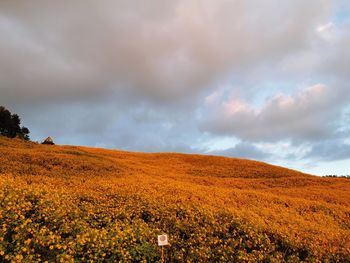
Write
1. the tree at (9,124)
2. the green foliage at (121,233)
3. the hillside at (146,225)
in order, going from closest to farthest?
the green foliage at (121,233) < the hillside at (146,225) < the tree at (9,124)

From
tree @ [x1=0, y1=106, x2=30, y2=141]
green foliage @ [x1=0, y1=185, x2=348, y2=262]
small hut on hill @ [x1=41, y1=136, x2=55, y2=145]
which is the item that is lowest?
green foliage @ [x1=0, y1=185, x2=348, y2=262]

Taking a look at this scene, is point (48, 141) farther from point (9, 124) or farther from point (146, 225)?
point (146, 225)

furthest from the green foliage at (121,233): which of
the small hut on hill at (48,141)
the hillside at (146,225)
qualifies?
the small hut on hill at (48,141)

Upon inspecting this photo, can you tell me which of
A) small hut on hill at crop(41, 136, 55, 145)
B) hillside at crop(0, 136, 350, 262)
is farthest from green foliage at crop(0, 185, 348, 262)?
small hut on hill at crop(41, 136, 55, 145)

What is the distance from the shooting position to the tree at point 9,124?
66.0 m

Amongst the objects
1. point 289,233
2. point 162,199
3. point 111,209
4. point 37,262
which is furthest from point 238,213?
point 37,262

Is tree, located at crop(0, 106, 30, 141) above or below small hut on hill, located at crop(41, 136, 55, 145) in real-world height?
above

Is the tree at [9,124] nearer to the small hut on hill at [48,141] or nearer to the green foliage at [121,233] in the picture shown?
the small hut on hill at [48,141]

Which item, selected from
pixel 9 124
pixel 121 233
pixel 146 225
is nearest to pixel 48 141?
pixel 9 124

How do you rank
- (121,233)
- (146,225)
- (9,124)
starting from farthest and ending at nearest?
1. (9,124)
2. (146,225)
3. (121,233)

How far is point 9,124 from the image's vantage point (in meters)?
67.9

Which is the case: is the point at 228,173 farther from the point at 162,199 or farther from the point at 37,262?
the point at 37,262

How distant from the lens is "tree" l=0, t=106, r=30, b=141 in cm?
6596

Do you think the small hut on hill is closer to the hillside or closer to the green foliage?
the hillside
